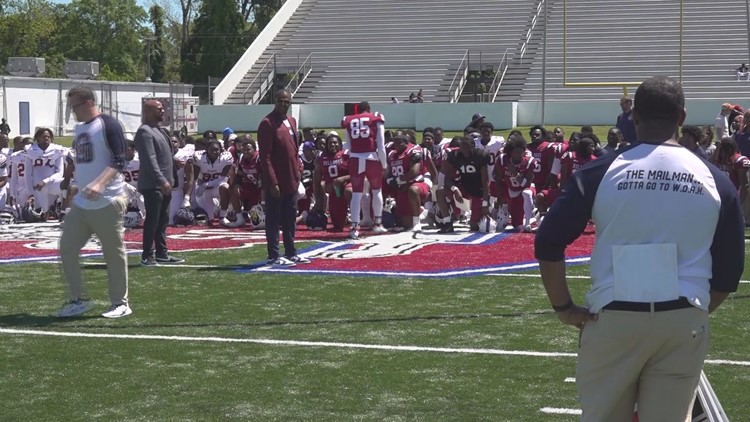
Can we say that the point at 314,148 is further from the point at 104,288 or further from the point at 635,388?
the point at 635,388

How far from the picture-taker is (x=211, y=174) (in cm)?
1778

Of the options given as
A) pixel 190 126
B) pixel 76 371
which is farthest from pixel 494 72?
pixel 76 371

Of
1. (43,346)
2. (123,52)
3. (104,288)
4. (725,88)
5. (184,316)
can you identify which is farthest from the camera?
(123,52)

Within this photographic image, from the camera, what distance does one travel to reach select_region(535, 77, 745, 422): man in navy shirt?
3.78m

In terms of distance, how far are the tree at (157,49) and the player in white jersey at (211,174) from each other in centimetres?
6433

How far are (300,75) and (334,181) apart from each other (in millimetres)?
30965

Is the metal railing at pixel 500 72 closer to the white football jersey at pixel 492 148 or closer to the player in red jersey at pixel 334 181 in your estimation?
the white football jersey at pixel 492 148

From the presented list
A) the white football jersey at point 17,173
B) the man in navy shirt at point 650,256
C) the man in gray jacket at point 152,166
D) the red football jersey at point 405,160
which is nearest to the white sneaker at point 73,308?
the man in gray jacket at point 152,166

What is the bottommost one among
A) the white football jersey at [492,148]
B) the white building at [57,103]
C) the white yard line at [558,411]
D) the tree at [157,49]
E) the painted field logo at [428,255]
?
the white yard line at [558,411]

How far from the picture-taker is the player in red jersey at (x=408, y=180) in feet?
51.8

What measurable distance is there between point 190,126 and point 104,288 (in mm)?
33098

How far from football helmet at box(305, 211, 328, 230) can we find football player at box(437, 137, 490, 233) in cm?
170

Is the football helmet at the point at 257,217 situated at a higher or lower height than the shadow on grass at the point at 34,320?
higher

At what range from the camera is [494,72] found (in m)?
44.1
